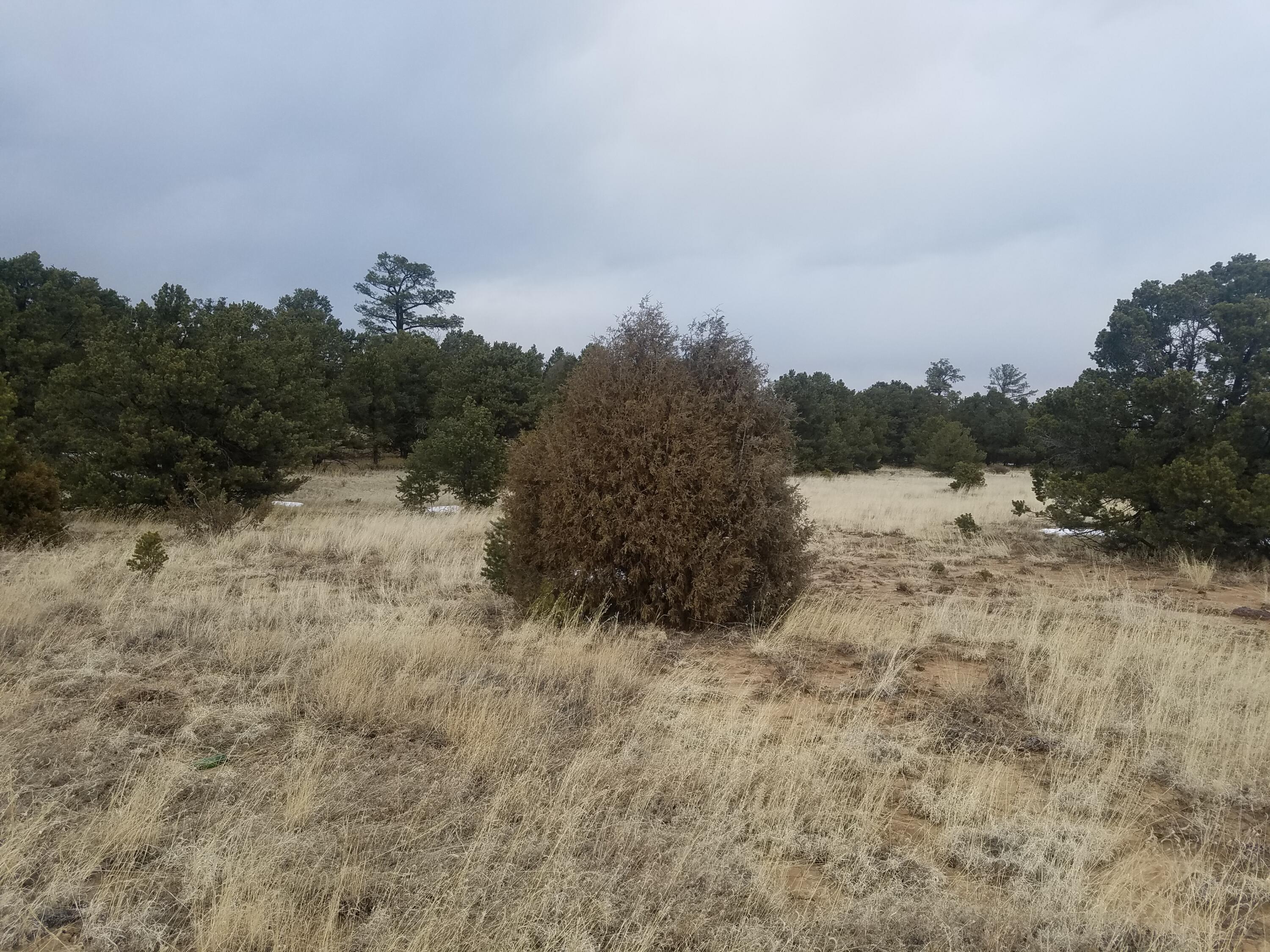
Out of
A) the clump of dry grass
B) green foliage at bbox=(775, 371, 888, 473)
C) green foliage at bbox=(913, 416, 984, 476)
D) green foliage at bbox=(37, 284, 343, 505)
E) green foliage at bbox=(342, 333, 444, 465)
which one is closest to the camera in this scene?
the clump of dry grass

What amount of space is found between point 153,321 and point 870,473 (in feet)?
110

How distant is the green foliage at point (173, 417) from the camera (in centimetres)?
1528

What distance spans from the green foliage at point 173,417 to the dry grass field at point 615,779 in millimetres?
8732

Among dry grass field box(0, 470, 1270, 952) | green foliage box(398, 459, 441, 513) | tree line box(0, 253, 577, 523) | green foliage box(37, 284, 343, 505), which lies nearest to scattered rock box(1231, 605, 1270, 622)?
dry grass field box(0, 470, 1270, 952)

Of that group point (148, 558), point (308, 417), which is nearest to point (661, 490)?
point (148, 558)

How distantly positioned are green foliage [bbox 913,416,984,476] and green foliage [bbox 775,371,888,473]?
341 centimetres

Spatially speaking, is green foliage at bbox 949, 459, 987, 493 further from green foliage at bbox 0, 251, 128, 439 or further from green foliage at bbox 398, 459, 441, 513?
green foliage at bbox 0, 251, 128, 439

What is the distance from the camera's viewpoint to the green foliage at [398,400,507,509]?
18.4 metres

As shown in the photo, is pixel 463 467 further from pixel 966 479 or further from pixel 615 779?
pixel 966 479

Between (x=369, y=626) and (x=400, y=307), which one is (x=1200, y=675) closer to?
(x=369, y=626)

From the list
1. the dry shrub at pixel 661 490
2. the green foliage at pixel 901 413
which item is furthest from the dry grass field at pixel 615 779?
the green foliage at pixel 901 413

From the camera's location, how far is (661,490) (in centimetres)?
673

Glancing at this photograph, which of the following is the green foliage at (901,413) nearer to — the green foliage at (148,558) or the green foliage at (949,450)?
the green foliage at (949,450)

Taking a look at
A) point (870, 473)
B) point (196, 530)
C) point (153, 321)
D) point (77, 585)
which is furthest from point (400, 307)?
point (77, 585)
